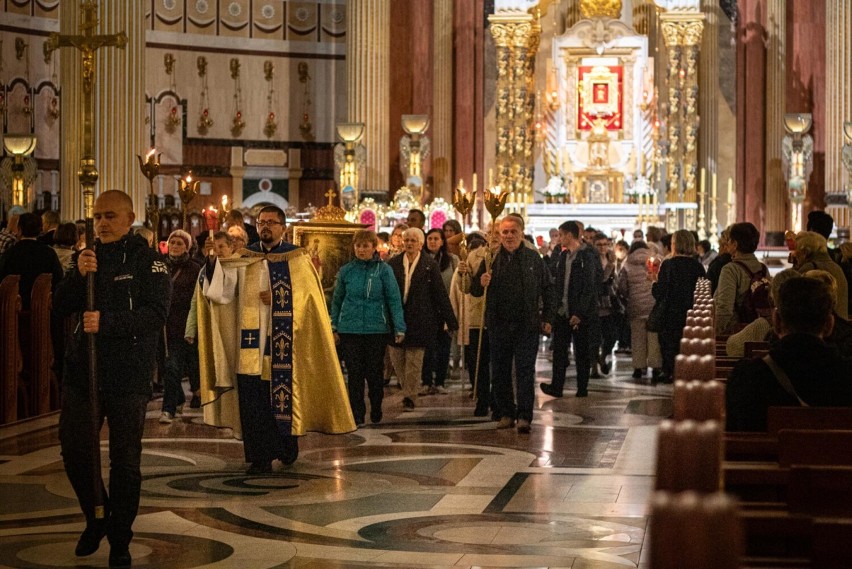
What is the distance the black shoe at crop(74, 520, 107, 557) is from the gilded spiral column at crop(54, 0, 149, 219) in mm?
13757

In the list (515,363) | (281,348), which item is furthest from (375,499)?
(515,363)

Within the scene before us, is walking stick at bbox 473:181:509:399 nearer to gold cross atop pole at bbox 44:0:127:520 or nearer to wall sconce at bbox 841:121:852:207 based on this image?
gold cross atop pole at bbox 44:0:127:520

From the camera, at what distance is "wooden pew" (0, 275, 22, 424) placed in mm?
11641

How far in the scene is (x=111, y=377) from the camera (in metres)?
6.70

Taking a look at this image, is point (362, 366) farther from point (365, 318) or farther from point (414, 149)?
point (414, 149)

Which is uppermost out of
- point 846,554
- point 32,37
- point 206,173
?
point 32,37

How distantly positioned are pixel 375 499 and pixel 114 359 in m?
2.13

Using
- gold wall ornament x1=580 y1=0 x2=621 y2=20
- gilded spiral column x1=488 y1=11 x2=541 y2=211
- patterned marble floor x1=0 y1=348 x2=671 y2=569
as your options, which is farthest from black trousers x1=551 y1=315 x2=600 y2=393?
gold wall ornament x1=580 y1=0 x2=621 y2=20

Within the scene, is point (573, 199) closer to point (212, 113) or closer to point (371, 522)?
point (212, 113)

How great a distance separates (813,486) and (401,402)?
9.98m

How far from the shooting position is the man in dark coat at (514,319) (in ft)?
37.2

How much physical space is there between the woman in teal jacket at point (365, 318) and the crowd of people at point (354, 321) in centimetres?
1

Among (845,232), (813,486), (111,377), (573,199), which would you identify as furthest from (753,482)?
(573,199)

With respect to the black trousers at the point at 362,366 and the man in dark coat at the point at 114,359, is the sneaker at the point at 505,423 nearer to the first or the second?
the black trousers at the point at 362,366
